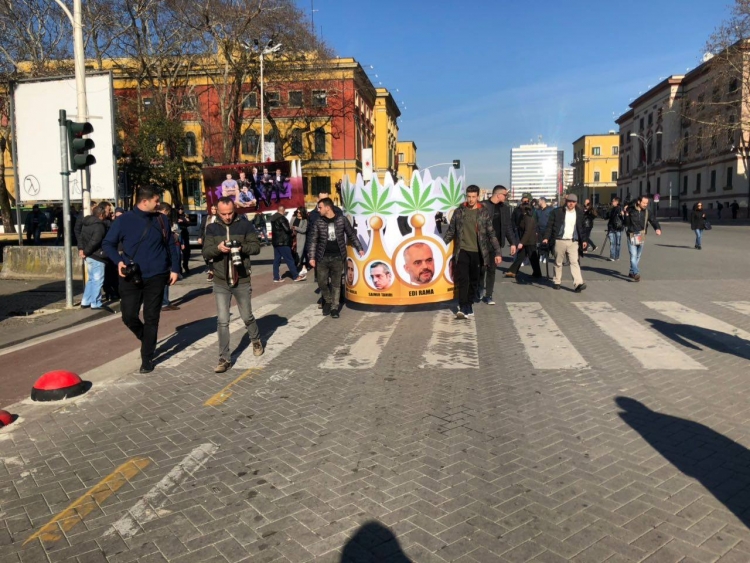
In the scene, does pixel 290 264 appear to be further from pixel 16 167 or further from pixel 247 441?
pixel 247 441

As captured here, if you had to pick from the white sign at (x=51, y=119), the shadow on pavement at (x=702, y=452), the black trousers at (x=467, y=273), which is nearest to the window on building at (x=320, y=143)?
the white sign at (x=51, y=119)

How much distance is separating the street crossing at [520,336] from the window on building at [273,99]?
42149mm

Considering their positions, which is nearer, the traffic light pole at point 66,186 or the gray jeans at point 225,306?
the gray jeans at point 225,306

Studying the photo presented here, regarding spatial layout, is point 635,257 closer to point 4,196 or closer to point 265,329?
point 265,329

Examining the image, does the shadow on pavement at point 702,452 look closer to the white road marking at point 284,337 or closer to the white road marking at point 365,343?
the white road marking at point 365,343

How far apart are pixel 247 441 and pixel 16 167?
11.9 metres

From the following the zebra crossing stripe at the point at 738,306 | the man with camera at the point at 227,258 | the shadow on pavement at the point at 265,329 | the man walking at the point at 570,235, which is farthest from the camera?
the man walking at the point at 570,235

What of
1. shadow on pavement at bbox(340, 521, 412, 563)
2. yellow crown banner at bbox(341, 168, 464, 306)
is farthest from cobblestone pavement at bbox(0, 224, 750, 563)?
yellow crown banner at bbox(341, 168, 464, 306)

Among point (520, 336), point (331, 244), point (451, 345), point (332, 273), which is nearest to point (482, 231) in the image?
point (520, 336)

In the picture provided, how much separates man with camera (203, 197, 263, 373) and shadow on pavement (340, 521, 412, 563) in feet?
11.7

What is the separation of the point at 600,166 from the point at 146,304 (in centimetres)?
12358

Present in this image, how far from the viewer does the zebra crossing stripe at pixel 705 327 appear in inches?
281

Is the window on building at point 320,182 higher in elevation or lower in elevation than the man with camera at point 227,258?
higher

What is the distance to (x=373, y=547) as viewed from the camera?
3018 mm
